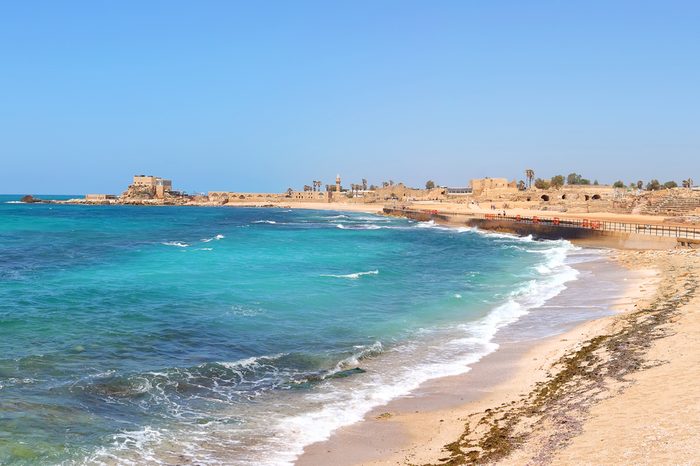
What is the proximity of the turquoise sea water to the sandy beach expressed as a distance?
2.85ft

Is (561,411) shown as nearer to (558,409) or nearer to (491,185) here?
(558,409)

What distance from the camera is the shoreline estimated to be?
33.2 feet

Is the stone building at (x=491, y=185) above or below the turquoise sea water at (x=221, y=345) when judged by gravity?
above

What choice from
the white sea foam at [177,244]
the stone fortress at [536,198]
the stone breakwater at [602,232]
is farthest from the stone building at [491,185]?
the white sea foam at [177,244]

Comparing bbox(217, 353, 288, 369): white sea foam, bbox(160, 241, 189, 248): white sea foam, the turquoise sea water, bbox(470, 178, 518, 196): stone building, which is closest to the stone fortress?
bbox(470, 178, 518, 196): stone building

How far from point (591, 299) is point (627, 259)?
53.3 feet

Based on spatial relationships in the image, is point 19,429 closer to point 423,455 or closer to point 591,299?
point 423,455

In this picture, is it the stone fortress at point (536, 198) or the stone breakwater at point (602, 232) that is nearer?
the stone breakwater at point (602, 232)

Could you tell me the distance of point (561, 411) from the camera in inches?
415

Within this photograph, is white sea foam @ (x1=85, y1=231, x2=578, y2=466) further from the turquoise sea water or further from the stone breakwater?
the stone breakwater

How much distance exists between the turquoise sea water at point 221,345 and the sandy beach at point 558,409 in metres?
0.87

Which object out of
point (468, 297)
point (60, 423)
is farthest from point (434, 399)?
point (468, 297)

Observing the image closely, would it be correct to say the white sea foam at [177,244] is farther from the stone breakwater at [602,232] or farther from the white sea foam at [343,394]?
the stone breakwater at [602,232]

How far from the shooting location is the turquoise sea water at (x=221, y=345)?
11023 millimetres
